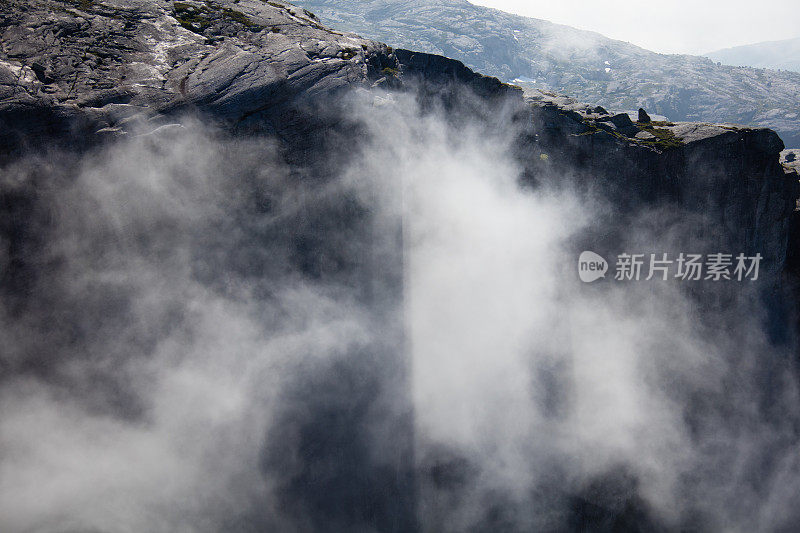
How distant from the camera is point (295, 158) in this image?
19531mm

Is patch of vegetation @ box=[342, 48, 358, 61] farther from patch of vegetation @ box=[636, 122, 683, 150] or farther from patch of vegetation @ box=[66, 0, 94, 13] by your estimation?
patch of vegetation @ box=[636, 122, 683, 150]

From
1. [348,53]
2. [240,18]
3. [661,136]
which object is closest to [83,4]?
[240,18]

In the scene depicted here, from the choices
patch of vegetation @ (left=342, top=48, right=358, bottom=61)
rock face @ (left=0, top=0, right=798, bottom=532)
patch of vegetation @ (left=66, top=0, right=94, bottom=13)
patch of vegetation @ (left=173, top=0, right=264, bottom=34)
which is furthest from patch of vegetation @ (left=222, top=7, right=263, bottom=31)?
patch of vegetation @ (left=66, top=0, right=94, bottom=13)

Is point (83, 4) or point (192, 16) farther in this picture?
point (192, 16)

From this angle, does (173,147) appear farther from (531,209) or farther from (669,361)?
(669,361)

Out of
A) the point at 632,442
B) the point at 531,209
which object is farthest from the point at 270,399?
the point at 632,442

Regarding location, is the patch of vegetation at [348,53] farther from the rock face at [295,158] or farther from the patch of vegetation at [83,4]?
the patch of vegetation at [83,4]

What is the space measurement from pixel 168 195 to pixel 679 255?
28311mm

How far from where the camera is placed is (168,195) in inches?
723

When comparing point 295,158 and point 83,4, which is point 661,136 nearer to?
point 295,158

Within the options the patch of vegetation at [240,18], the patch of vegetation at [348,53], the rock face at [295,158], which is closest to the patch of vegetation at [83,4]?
the rock face at [295,158]

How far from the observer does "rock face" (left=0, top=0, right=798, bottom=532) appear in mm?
17172

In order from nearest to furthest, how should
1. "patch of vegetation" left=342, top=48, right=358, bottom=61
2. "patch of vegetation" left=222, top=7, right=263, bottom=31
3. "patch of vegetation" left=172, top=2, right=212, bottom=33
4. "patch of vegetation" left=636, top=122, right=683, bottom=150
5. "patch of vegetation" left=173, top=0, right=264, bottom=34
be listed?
"patch of vegetation" left=342, top=48, right=358, bottom=61
"patch of vegetation" left=172, top=2, right=212, bottom=33
"patch of vegetation" left=173, top=0, right=264, bottom=34
"patch of vegetation" left=222, top=7, right=263, bottom=31
"patch of vegetation" left=636, top=122, right=683, bottom=150

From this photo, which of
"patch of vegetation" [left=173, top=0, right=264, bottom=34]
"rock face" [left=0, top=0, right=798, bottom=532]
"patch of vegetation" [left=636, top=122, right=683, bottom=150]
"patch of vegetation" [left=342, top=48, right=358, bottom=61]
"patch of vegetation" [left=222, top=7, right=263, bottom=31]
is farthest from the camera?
"patch of vegetation" [left=636, top=122, right=683, bottom=150]
